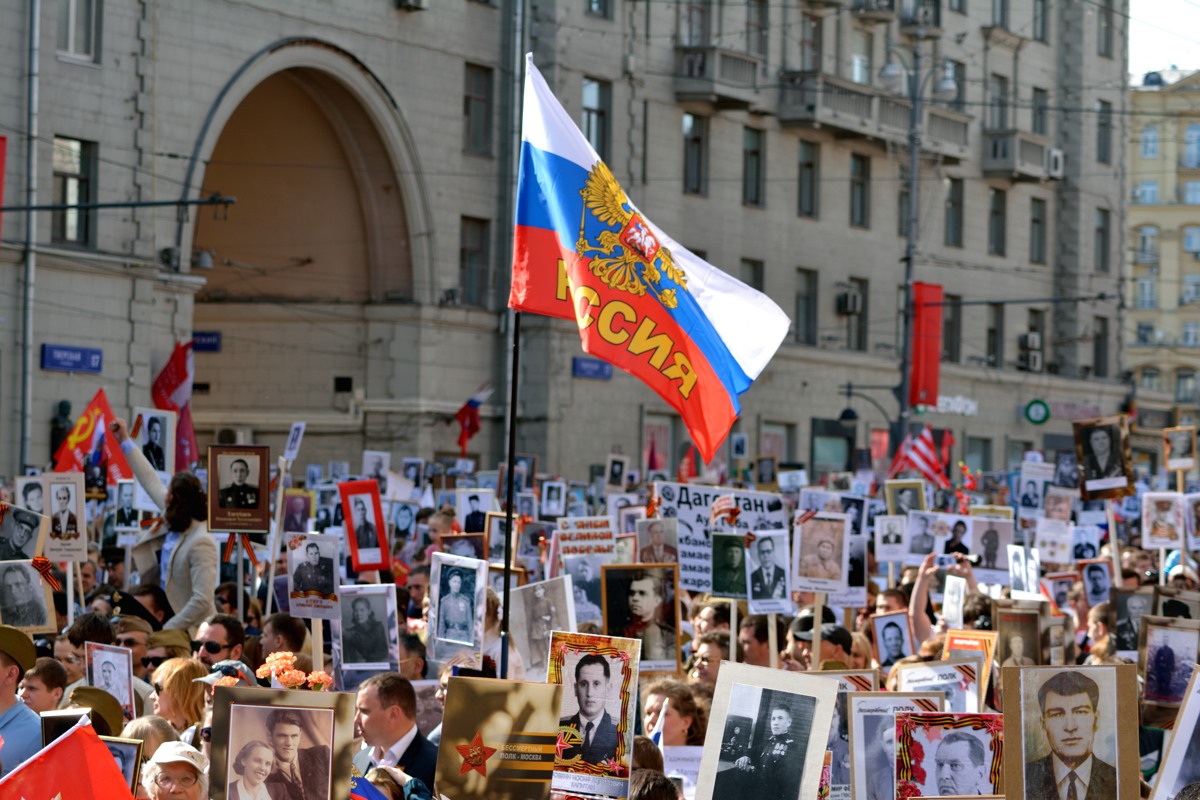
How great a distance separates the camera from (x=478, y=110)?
3847 centimetres

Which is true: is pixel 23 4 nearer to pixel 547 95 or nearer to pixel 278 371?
pixel 278 371

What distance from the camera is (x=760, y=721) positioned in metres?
6.15

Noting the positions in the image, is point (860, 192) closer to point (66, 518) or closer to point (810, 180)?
point (810, 180)

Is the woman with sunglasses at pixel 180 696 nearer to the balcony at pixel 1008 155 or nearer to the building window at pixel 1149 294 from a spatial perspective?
the balcony at pixel 1008 155

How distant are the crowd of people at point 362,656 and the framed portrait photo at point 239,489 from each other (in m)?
0.39

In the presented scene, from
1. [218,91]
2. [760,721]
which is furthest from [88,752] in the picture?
A: [218,91]

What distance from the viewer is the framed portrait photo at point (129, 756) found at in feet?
18.7

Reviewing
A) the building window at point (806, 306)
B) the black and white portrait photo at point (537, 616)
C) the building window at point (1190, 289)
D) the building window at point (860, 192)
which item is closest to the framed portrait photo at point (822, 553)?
the black and white portrait photo at point (537, 616)

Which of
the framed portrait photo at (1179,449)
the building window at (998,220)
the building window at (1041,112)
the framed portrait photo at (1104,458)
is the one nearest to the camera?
the framed portrait photo at (1104,458)

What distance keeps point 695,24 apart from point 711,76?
1.66 metres

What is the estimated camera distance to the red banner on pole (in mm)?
43000

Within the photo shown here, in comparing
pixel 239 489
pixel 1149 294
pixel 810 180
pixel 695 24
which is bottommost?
pixel 239 489

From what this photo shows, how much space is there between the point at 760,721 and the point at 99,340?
87.1 feet

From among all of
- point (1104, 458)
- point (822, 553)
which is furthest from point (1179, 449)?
point (822, 553)
